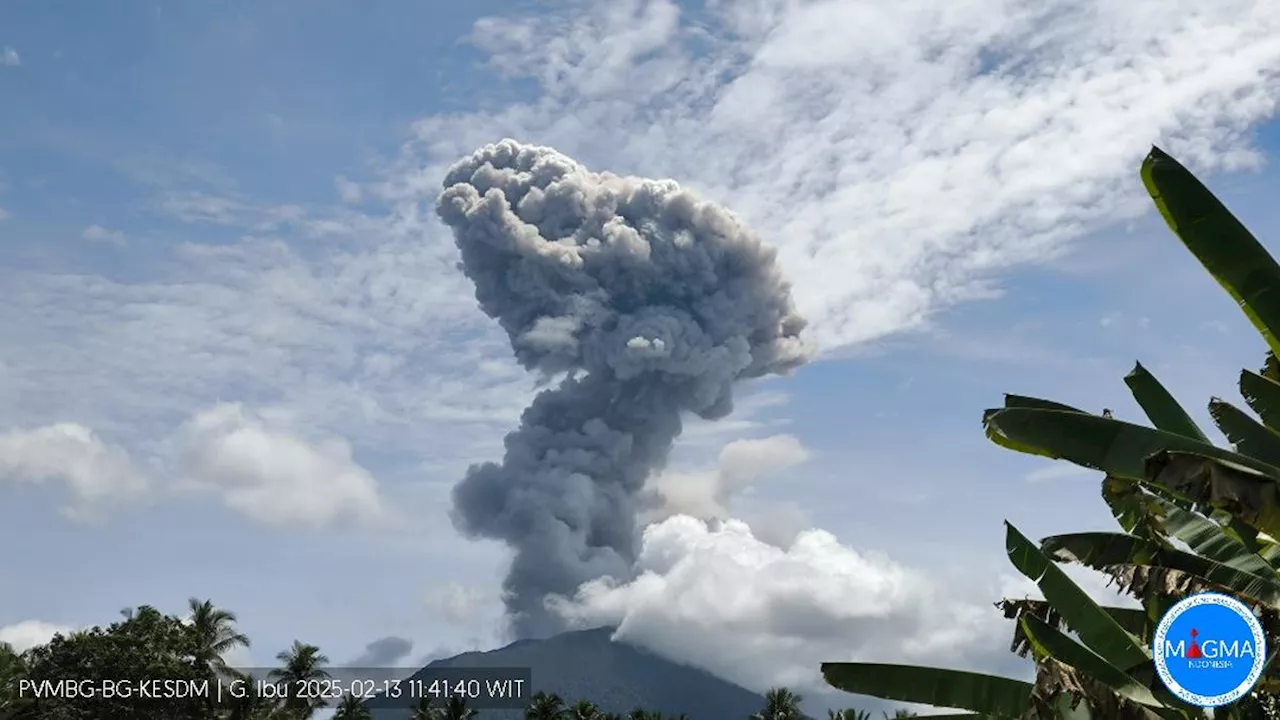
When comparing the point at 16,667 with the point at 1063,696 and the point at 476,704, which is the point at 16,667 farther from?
the point at 1063,696

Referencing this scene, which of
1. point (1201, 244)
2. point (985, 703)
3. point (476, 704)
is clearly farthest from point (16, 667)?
point (1201, 244)

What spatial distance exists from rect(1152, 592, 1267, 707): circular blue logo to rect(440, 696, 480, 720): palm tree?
5799 cm

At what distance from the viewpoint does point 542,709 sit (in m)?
65.6

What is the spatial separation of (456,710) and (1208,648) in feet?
194

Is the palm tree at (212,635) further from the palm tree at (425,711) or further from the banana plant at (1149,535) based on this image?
the banana plant at (1149,535)

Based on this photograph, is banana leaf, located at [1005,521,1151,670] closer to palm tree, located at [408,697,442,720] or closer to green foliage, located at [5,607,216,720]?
green foliage, located at [5,607,216,720]

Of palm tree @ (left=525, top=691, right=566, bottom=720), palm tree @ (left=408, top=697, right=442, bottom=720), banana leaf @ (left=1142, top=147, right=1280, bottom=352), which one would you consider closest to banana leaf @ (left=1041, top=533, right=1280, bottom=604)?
banana leaf @ (left=1142, top=147, right=1280, bottom=352)

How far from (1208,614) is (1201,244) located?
9.90ft

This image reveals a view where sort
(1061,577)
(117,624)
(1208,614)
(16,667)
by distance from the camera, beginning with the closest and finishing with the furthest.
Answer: (1208,614)
(1061,577)
(16,667)
(117,624)

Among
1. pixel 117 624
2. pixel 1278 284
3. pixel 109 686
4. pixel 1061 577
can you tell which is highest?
pixel 117 624

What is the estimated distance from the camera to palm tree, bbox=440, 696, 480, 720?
207 feet

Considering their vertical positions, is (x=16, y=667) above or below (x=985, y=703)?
above

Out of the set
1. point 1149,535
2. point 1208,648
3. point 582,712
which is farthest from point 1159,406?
point 582,712

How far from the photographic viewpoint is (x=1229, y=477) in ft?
22.9
